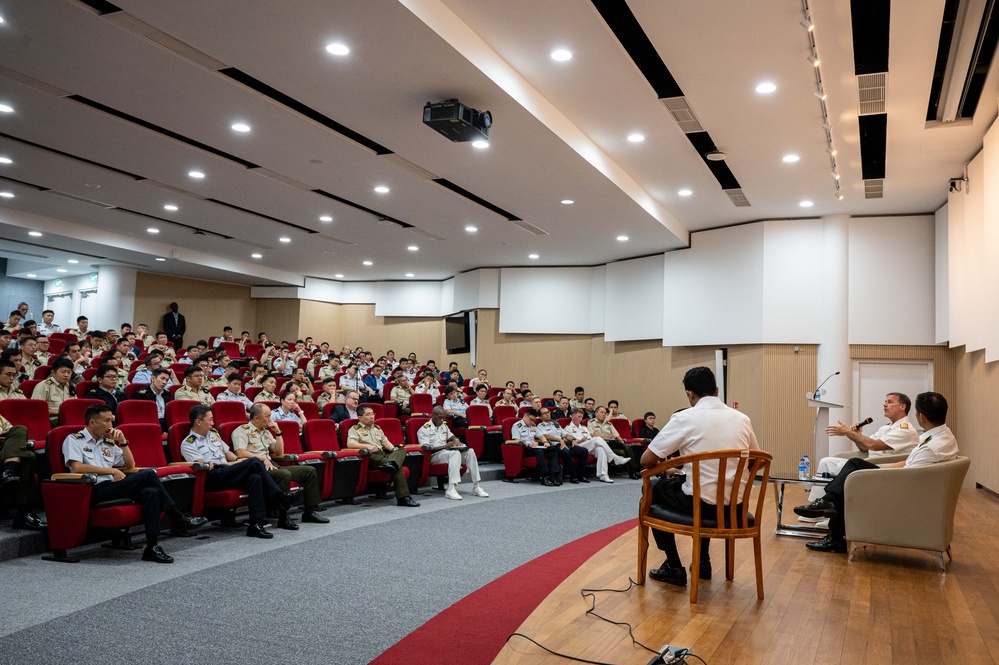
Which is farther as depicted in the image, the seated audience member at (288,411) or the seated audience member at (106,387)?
the seated audience member at (288,411)

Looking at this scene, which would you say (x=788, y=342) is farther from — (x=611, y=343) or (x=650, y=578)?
(x=650, y=578)

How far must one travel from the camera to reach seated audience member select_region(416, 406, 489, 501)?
7.31m

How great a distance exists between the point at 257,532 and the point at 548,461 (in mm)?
4464

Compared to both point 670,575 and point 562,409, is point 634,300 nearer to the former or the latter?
point 562,409

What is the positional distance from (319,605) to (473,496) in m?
3.99

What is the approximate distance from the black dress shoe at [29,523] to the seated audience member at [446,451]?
11.5ft

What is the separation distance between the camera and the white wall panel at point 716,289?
10.6m

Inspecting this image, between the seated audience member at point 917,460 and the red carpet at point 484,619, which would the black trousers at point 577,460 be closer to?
the red carpet at point 484,619

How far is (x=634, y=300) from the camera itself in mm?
12742

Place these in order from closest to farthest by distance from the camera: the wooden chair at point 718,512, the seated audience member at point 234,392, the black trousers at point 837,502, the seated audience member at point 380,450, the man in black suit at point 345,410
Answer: the wooden chair at point 718,512, the black trousers at point 837,502, the seated audience member at point 380,450, the seated audience member at point 234,392, the man in black suit at point 345,410

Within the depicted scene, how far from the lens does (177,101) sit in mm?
6426

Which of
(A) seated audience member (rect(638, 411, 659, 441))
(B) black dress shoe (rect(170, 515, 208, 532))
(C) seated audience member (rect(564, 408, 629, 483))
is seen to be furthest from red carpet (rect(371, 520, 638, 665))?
(A) seated audience member (rect(638, 411, 659, 441))

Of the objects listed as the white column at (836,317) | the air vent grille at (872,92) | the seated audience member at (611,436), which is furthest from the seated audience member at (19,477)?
the white column at (836,317)

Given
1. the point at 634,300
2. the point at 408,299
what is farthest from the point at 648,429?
the point at 408,299
